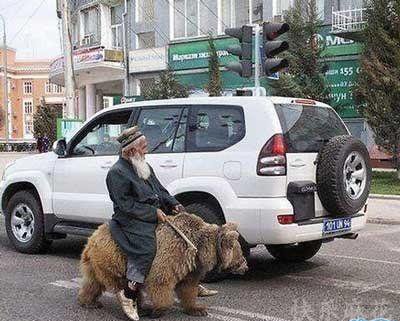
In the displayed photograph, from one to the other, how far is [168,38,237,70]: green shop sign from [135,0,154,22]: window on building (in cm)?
262

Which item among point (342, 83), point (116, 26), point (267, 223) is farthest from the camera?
point (116, 26)

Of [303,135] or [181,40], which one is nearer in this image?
[303,135]

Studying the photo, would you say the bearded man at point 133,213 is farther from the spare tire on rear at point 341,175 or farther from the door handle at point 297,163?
the spare tire on rear at point 341,175

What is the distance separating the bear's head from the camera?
5.25 meters

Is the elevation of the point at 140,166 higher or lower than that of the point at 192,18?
lower

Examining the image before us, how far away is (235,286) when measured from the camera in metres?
6.77

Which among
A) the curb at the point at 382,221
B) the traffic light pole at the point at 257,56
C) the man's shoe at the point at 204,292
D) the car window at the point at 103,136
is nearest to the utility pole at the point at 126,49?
the traffic light pole at the point at 257,56

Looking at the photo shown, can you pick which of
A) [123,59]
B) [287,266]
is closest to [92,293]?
[287,266]

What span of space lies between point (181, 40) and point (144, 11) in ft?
11.5

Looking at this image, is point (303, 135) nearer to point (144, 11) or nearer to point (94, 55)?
point (94, 55)

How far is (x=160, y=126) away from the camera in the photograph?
7445mm

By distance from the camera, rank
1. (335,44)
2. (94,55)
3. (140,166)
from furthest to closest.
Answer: (94,55)
(335,44)
(140,166)

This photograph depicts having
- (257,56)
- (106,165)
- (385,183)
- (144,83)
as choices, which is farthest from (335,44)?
(106,165)

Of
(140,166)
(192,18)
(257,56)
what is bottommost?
(140,166)
